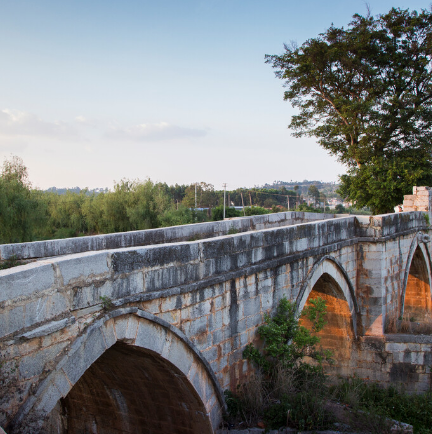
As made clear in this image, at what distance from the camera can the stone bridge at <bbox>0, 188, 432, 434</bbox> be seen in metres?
3.06

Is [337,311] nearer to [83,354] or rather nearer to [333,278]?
[333,278]

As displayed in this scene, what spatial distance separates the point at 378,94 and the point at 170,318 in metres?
16.7

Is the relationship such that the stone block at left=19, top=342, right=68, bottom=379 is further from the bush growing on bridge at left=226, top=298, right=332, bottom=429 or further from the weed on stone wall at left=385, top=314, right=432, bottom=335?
the weed on stone wall at left=385, top=314, right=432, bottom=335

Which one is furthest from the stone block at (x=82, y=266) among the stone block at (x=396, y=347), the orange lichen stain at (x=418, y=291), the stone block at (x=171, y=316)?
the orange lichen stain at (x=418, y=291)

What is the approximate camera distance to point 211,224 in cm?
916

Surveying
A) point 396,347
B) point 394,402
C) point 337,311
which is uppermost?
point 337,311

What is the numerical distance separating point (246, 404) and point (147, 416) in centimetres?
120

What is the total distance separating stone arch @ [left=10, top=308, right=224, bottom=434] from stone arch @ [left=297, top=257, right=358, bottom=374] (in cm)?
379

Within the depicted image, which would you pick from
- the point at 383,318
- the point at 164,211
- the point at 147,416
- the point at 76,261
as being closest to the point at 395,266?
the point at 383,318

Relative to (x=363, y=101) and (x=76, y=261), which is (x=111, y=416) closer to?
(x=76, y=261)

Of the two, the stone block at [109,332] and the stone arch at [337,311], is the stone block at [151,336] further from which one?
the stone arch at [337,311]

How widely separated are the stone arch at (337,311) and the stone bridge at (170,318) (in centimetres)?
3

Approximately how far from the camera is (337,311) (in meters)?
9.05

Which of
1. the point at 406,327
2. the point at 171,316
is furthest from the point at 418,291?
the point at 171,316
